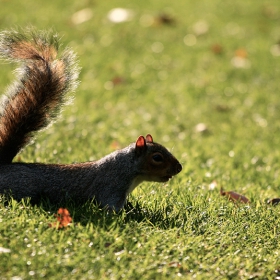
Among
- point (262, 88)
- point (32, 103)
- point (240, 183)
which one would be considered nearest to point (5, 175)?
point (32, 103)

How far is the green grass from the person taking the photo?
9.46 feet

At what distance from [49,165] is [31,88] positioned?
1.57 feet

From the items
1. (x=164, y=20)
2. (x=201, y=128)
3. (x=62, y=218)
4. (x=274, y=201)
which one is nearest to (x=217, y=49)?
(x=164, y=20)

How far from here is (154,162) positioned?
11.5 feet

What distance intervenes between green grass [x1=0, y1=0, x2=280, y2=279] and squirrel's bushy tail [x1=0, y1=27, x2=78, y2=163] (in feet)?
1.41

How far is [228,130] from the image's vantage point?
6.02 m

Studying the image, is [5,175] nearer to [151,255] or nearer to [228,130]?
[151,255]

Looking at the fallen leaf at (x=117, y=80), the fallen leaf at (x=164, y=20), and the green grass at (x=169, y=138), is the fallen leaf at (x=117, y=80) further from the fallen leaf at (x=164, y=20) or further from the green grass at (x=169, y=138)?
the fallen leaf at (x=164, y=20)

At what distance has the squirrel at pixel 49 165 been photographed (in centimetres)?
342

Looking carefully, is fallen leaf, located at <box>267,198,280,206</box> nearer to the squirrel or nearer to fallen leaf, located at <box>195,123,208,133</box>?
the squirrel

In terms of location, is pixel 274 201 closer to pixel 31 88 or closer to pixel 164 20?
pixel 31 88

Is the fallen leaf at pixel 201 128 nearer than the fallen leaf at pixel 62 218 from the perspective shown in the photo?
No

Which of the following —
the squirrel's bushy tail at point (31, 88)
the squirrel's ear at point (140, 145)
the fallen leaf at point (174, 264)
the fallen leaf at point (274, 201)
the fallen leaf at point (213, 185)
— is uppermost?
the squirrel's bushy tail at point (31, 88)

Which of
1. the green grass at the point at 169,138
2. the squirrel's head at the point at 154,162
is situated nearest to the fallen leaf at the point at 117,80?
the green grass at the point at 169,138
